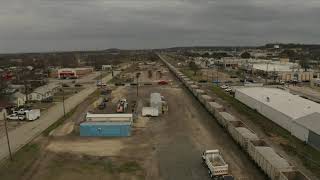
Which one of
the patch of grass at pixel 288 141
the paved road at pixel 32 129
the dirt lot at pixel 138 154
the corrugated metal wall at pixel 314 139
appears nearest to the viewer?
the dirt lot at pixel 138 154

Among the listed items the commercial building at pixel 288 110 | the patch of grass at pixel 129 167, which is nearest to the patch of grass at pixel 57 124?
the patch of grass at pixel 129 167

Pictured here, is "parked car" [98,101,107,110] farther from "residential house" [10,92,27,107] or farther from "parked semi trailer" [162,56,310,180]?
"parked semi trailer" [162,56,310,180]

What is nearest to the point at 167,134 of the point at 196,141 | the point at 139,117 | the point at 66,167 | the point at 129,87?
the point at 196,141

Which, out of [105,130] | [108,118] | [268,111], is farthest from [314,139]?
[108,118]

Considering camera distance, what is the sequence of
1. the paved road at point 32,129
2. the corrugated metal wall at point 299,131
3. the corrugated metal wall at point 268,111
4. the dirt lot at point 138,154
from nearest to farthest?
the dirt lot at point 138,154 → the paved road at point 32,129 → the corrugated metal wall at point 299,131 → the corrugated metal wall at point 268,111

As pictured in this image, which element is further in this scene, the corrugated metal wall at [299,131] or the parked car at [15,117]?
the parked car at [15,117]

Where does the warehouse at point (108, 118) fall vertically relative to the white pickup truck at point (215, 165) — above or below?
above

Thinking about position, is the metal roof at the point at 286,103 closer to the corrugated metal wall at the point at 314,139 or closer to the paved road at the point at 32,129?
the corrugated metal wall at the point at 314,139
